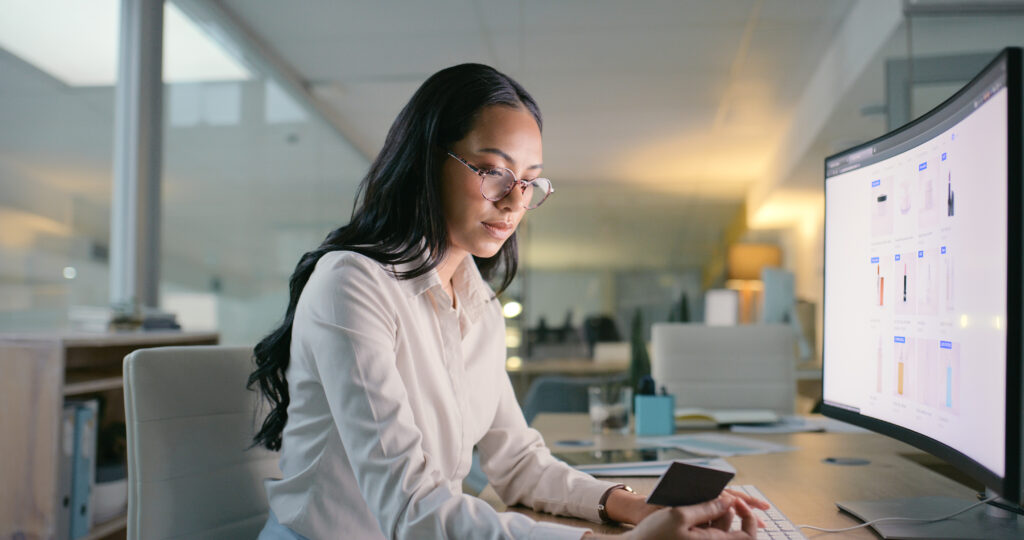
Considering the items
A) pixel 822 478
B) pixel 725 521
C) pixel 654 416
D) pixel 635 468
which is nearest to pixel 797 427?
pixel 654 416

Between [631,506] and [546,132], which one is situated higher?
[546,132]

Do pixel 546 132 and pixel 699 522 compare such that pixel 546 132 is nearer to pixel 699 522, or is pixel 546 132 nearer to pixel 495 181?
pixel 495 181

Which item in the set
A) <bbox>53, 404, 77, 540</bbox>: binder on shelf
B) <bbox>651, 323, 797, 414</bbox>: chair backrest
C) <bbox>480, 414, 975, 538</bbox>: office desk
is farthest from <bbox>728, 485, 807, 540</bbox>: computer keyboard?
<bbox>53, 404, 77, 540</bbox>: binder on shelf

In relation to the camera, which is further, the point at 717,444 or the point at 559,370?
the point at 559,370

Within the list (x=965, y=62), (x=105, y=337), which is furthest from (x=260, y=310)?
(x=965, y=62)

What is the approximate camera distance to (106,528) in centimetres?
253

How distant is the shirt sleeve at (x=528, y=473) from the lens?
1.08m

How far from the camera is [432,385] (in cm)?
110

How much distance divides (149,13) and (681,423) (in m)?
3.02

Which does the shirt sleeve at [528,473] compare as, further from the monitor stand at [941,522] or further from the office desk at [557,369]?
the office desk at [557,369]

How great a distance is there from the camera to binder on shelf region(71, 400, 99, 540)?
2.36 meters

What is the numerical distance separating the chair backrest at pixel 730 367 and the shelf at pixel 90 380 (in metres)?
1.81

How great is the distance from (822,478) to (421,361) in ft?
2.50

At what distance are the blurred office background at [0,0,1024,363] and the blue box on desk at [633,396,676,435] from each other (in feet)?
6.30
